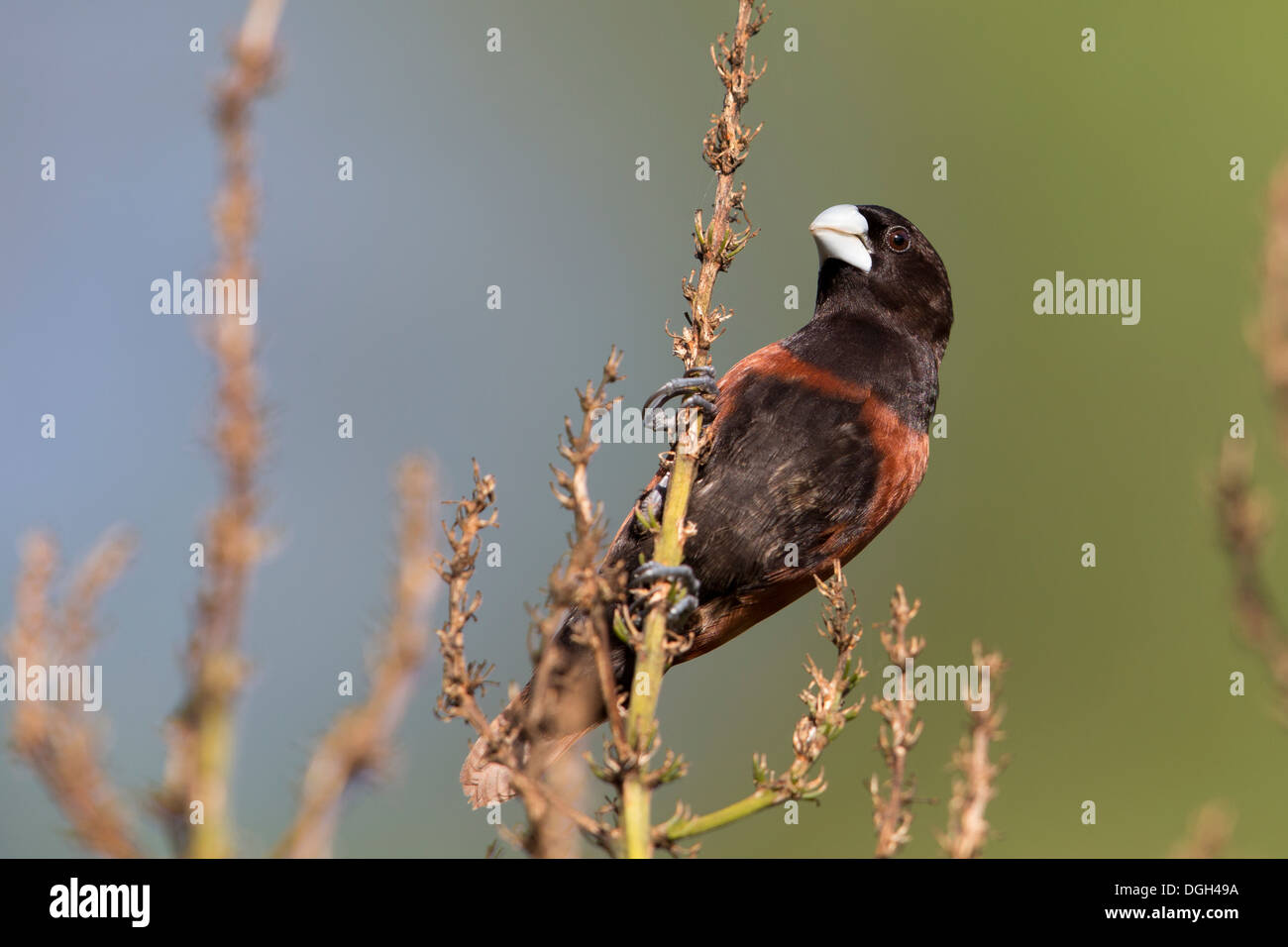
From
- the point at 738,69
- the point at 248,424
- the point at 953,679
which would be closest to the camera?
the point at 248,424

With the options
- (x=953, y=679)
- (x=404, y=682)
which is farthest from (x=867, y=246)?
(x=404, y=682)

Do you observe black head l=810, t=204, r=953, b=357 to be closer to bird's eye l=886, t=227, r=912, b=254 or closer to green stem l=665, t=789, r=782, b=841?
bird's eye l=886, t=227, r=912, b=254

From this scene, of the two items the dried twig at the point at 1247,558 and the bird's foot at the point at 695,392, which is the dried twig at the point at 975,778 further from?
the bird's foot at the point at 695,392

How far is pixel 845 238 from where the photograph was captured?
4.77 meters

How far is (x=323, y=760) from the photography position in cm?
102

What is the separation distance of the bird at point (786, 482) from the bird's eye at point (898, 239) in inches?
16.9

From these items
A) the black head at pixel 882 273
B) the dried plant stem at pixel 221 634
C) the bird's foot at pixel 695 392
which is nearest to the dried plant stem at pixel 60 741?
the dried plant stem at pixel 221 634

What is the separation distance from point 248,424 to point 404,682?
247 mm

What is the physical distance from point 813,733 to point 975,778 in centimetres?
70

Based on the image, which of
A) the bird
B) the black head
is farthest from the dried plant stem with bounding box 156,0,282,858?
the black head

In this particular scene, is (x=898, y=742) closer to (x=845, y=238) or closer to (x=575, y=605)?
(x=575, y=605)

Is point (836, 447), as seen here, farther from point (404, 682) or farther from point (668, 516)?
point (404, 682)

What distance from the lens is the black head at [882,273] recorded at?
4.69 m

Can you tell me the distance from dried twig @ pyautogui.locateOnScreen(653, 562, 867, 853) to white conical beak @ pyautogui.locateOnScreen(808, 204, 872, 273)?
7.66 feet
